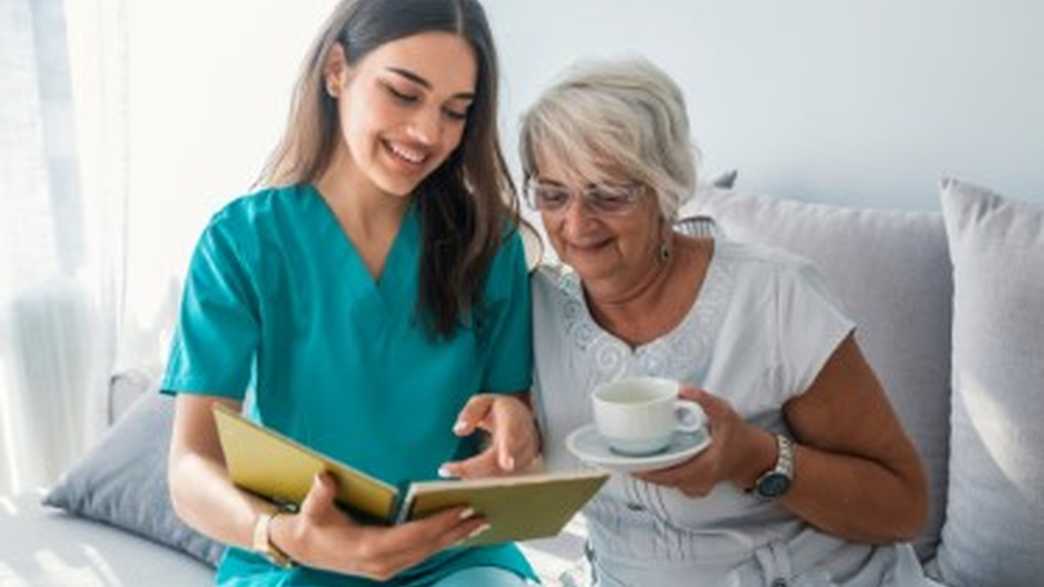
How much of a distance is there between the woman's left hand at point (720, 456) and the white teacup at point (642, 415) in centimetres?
3

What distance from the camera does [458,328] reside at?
1279mm

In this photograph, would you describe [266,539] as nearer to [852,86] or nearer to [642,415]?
[642,415]

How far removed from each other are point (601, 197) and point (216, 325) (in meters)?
0.42

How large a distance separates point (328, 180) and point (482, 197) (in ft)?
0.58

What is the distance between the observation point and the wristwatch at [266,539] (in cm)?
104

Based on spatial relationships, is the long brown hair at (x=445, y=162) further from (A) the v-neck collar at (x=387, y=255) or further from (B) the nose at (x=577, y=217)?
(B) the nose at (x=577, y=217)

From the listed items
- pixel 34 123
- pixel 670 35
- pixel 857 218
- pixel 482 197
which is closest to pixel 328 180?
pixel 482 197

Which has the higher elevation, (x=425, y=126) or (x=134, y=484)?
(x=425, y=126)

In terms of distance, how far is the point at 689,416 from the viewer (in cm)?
106

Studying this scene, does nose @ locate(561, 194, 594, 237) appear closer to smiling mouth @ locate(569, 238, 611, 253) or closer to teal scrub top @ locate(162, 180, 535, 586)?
smiling mouth @ locate(569, 238, 611, 253)

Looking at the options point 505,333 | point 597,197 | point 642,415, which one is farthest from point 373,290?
point 642,415

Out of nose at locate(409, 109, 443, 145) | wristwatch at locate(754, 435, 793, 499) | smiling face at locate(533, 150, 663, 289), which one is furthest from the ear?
wristwatch at locate(754, 435, 793, 499)

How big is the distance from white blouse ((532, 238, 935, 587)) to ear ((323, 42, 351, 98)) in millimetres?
363

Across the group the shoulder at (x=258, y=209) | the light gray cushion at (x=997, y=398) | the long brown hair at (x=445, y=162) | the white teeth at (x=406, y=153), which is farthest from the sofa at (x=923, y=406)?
the shoulder at (x=258, y=209)
